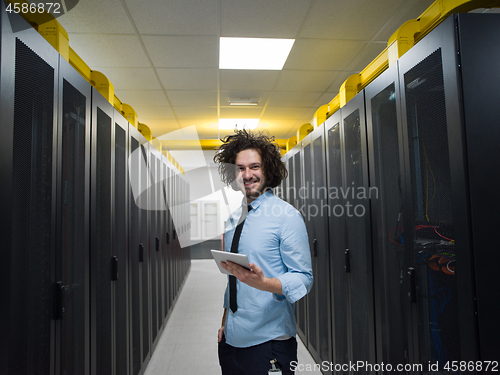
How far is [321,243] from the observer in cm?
245

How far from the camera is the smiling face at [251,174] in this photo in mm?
1302

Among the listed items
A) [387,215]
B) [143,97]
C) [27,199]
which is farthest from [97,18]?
[387,215]

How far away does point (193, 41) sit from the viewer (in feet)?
7.63

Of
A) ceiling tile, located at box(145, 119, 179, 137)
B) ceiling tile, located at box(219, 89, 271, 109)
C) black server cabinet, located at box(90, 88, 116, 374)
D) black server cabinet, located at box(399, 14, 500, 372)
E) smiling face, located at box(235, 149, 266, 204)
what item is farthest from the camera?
ceiling tile, located at box(145, 119, 179, 137)

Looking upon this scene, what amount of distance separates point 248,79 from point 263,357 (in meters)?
2.63

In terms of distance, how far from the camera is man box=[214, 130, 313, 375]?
106 cm

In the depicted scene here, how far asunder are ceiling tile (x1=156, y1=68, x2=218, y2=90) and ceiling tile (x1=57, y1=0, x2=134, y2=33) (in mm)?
661

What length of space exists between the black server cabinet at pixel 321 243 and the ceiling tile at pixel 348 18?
70 cm

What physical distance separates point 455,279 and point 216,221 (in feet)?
25.1

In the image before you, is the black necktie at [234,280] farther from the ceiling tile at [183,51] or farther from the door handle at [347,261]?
the ceiling tile at [183,51]

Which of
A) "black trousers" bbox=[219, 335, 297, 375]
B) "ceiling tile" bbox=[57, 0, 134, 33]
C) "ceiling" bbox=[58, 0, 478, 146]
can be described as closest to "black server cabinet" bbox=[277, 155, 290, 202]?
"ceiling" bbox=[58, 0, 478, 146]

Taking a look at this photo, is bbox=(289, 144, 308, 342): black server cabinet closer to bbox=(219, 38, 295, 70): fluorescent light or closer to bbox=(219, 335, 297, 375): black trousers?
bbox=(219, 38, 295, 70): fluorescent light

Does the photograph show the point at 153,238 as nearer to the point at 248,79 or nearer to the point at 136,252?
Answer: the point at 136,252

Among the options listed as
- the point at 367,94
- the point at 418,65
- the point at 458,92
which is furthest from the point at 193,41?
the point at 458,92
